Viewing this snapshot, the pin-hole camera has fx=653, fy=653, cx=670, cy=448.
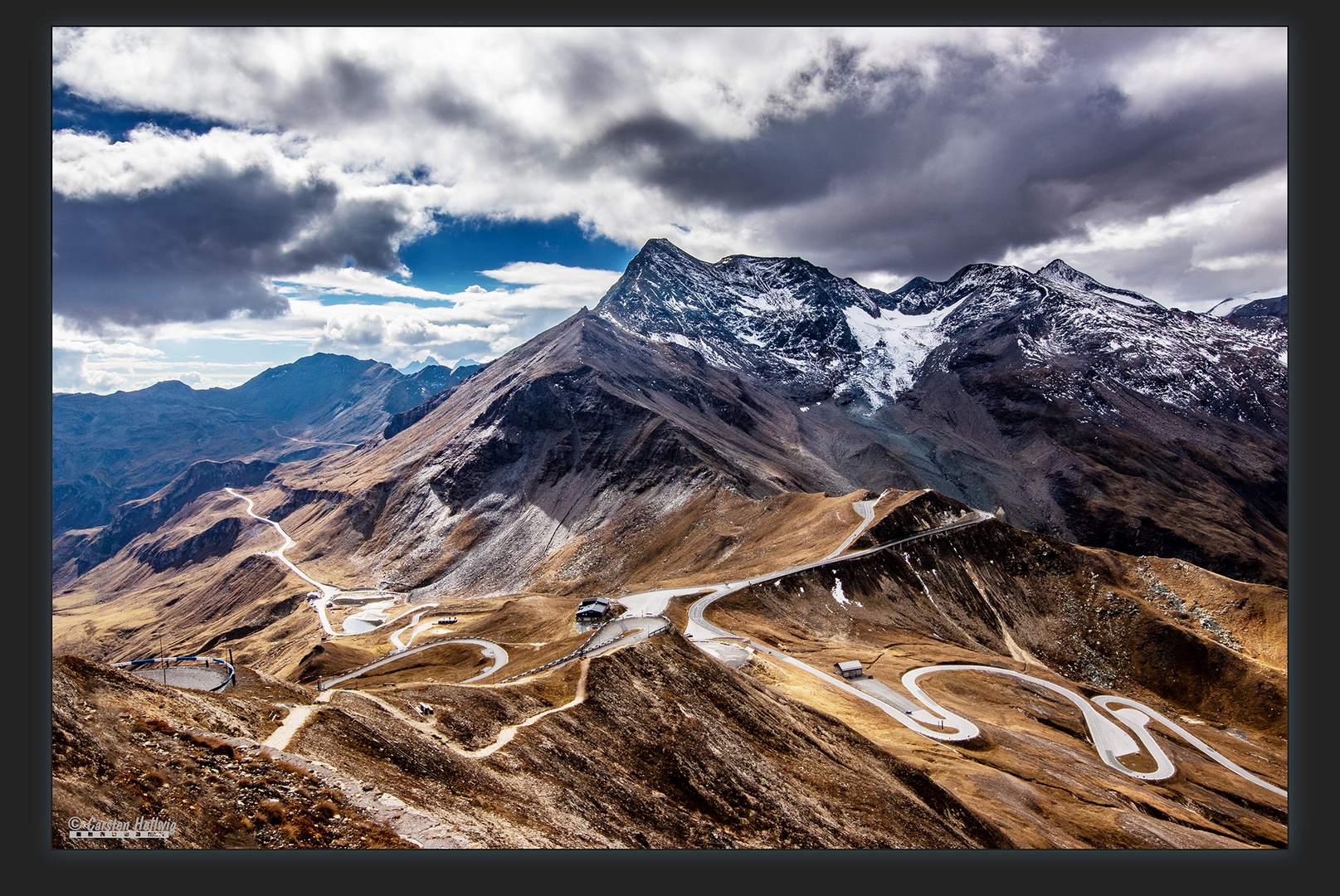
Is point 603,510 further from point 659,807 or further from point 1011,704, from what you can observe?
point 659,807

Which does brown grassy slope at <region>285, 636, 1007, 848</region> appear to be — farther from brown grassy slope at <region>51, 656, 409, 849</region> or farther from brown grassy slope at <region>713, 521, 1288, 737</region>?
brown grassy slope at <region>713, 521, 1288, 737</region>

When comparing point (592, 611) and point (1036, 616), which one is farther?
point (1036, 616)

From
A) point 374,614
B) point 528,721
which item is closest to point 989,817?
point 528,721

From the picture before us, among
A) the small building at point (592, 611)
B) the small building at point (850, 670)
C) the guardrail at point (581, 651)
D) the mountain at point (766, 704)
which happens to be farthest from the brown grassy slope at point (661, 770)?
the small building at point (592, 611)

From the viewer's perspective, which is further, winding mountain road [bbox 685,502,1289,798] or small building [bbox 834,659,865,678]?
small building [bbox 834,659,865,678]

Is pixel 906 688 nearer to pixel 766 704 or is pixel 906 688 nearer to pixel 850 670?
pixel 850 670

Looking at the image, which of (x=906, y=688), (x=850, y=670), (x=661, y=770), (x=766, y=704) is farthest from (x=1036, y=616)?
(x=661, y=770)

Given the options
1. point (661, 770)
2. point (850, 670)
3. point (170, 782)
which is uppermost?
point (170, 782)

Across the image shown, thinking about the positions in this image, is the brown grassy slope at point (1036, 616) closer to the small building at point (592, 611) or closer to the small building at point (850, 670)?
the small building at point (850, 670)

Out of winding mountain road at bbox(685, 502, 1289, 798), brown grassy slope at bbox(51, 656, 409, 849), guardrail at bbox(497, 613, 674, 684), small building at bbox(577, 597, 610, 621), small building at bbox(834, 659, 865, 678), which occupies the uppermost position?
brown grassy slope at bbox(51, 656, 409, 849)

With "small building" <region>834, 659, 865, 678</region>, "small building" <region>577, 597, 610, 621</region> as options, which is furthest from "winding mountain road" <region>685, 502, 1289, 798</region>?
"small building" <region>577, 597, 610, 621</region>
